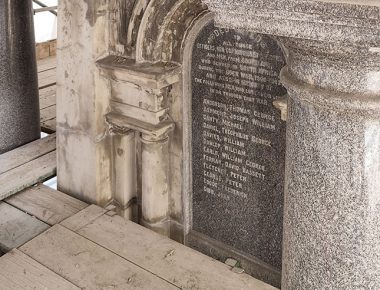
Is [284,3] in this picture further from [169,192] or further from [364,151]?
[169,192]

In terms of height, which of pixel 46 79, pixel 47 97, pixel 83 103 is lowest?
pixel 47 97

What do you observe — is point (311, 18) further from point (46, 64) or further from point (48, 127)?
point (46, 64)

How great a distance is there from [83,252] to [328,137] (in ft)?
6.53

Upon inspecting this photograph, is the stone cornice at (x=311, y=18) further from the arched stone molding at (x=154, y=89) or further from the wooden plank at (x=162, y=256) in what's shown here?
the wooden plank at (x=162, y=256)

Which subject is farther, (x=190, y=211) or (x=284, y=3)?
(x=190, y=211)

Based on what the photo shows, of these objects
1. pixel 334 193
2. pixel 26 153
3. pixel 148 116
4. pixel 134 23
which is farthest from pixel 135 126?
pixel 334 193

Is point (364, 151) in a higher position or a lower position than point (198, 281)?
higher

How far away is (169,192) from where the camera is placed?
390 centimetres

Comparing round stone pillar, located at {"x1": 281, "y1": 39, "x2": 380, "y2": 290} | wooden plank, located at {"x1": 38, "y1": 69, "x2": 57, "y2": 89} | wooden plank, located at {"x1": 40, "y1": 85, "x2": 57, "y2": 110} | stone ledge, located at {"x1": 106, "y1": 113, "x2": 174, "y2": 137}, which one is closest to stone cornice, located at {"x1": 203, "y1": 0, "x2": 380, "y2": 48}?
round stone pillar, located at {"x1": 281, "y1": 39, "x2": 380, "y2": 290}

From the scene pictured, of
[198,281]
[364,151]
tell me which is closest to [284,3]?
[364,151]

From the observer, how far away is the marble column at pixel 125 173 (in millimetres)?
3902

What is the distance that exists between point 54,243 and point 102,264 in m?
0.40

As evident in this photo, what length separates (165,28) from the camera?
11.2ft

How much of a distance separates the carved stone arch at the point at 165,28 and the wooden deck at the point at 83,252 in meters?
1.08
